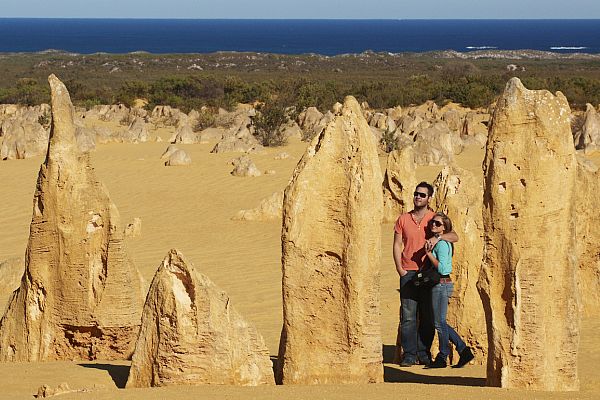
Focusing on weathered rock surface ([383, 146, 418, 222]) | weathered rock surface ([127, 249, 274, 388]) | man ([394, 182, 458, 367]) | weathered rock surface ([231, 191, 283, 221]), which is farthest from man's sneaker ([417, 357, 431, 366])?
weathered rock surface ([231, 191, 283, 221])

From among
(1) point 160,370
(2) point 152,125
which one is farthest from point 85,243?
(2) point 152,125

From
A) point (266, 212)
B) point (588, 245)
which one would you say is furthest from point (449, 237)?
point (266, 212)

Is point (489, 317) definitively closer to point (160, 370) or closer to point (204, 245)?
point (160, 370)

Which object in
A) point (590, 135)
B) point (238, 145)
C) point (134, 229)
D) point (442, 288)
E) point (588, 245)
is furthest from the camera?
point (238, 145)

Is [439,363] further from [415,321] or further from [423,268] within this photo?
[423,268]

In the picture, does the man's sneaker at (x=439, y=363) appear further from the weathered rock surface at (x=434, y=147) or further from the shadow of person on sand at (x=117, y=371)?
the weathered rock surface at (x=434, y=147)

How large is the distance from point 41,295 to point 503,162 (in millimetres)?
3594

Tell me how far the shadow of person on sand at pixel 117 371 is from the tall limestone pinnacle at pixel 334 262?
109cm

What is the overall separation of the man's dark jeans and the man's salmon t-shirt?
0.29 ft

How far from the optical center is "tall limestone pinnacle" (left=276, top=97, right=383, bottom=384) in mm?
6547

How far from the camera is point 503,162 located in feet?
20.5

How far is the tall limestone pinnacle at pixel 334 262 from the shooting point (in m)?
6.55

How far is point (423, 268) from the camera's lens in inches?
285

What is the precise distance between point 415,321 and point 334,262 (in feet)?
3.71
